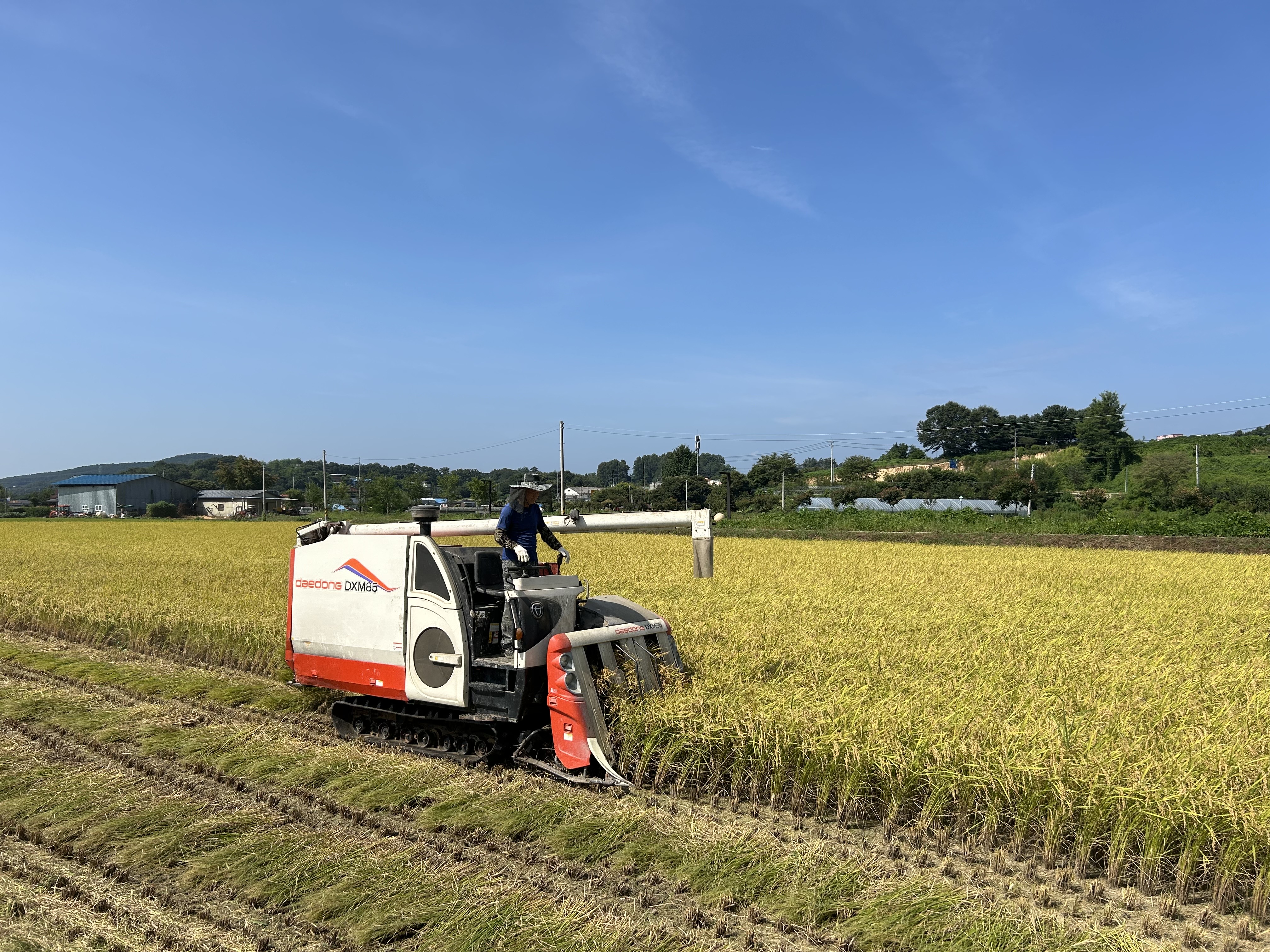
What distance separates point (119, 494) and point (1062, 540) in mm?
Result: 102127

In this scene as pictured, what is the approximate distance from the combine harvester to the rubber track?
44.2 inches

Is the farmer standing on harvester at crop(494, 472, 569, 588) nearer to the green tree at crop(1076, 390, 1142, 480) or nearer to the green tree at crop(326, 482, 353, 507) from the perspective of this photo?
the green tree at crop(1076, 390, 1142, 480)

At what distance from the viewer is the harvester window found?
6.22m

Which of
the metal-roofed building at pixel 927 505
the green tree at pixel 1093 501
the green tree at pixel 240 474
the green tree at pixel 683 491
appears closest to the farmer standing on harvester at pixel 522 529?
the green tree at pixel 1093 501

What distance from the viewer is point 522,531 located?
22.2 ft

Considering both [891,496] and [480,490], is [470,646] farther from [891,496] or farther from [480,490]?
[480,490]

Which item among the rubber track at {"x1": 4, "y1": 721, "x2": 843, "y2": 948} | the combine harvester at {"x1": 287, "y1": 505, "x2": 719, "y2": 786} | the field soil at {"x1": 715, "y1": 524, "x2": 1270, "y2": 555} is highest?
the combine harvester at {"x1": 287, "y1": 505, "x2": 719, "y2": 786}

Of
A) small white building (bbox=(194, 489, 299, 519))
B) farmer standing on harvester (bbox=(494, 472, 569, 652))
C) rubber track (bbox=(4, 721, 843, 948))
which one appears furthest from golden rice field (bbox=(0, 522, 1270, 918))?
small white building (bbox=(194, 489, 299, 519))

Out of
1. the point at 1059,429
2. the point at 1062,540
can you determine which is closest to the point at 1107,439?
the point at 1059,429

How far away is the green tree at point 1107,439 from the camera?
260 ft

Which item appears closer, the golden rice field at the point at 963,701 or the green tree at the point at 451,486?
the golden rice field at the point at 963,701

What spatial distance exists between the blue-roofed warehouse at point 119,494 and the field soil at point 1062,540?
84.6 meters

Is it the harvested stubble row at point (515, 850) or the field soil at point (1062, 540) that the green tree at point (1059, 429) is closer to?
the field soil at point (1062, 540)

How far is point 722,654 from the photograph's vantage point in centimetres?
722
